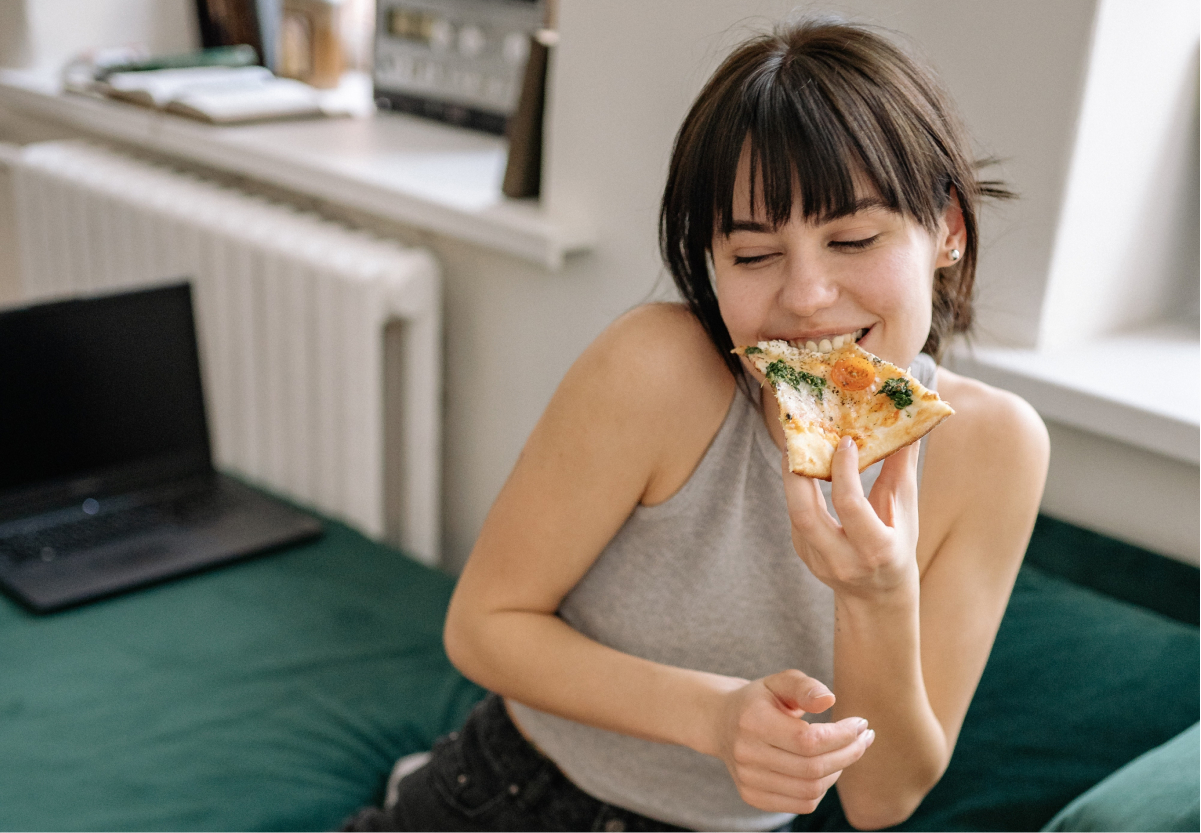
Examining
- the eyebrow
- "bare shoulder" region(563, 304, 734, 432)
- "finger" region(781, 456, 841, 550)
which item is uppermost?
the eyebrow

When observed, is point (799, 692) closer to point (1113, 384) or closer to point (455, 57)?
point (1113, 384)

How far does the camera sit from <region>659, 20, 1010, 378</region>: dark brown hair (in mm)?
842

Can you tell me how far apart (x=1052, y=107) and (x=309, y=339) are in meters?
1.38

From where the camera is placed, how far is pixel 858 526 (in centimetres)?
79

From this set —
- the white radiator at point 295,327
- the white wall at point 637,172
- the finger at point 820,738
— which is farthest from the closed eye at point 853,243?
the white radiator at point 295,327

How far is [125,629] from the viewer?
176 cm

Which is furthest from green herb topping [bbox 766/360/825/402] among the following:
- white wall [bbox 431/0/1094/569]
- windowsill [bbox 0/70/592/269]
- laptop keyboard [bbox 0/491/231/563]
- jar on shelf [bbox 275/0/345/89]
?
jar on shelf [bbox 275/0/345/89]

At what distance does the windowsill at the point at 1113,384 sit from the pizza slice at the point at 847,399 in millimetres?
471

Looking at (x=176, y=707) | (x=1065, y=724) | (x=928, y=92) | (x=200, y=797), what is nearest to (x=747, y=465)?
(x=928, y=92)

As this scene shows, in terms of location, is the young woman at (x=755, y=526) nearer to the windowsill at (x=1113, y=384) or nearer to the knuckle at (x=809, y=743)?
the knuckle at (x=809, y=743)

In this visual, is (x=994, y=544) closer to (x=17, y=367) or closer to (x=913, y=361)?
(x=913, y=361)

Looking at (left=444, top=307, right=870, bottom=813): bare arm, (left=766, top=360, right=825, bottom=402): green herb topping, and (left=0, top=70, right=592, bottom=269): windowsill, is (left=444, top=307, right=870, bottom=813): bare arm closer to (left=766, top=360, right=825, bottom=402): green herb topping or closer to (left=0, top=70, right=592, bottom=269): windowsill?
(left=766, top=360, right=825, bottom=402): green herb topping

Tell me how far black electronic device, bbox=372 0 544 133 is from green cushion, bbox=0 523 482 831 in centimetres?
103

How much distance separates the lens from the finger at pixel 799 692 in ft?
2.61
